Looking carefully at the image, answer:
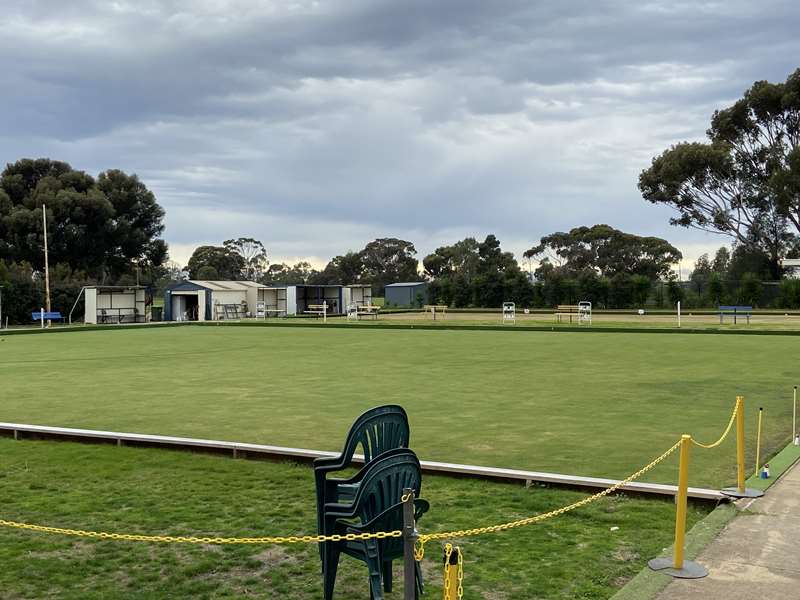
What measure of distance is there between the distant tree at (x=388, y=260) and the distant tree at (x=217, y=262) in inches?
647

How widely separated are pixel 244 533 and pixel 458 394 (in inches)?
270

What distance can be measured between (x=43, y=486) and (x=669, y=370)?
1180 cm

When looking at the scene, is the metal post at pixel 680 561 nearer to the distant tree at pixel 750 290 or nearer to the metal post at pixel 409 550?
the metal post at pixel 409 550

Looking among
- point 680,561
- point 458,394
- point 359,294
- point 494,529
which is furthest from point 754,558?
point 359,294

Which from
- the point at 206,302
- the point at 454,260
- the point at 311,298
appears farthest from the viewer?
the point at 454,260

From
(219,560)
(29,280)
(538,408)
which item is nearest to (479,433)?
(538,408)

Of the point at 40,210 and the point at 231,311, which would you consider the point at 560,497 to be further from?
the point at 40,210

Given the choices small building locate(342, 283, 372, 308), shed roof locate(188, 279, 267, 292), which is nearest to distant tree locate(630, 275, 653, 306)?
small building locate(342, 283, 372, 308)

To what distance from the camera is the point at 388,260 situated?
311 feet

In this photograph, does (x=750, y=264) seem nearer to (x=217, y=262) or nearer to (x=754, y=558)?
(x=754, y=558)

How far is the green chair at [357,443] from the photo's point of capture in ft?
15.0

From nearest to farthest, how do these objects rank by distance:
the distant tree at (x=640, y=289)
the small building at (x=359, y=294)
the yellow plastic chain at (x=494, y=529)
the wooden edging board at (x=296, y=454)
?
the yellow plastic chain at (x=494, y=529) < the wooden edging board at (x=296, y=454) < the distant tree at (x=640, y=289) < the small building at (x=359, y=294)

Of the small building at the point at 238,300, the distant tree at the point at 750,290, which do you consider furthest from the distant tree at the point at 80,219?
the distant tree at the point at 750,290

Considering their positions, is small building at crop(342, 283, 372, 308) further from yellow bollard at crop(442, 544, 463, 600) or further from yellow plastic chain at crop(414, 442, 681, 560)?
yellow bollard at crop(442, 544, 463, 600)
